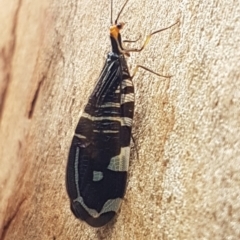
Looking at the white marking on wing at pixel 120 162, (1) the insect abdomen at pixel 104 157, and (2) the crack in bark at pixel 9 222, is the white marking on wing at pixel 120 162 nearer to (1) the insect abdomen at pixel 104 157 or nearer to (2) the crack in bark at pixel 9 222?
(1) the insect abdomen at pixel 104 157

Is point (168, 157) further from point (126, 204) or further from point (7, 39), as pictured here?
point (7, 39)

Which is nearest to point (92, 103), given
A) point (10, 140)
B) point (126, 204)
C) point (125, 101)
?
point (125, 101)

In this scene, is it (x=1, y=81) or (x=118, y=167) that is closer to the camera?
(x=118, y=167)

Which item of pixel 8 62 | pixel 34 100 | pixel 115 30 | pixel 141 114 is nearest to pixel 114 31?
pixel 115 30

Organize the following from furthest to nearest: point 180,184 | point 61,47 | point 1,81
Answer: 1. point 1,81
2. point 61,47
3. point 180,184

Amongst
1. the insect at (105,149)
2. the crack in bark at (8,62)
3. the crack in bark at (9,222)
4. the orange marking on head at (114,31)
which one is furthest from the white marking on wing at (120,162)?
the crack in bark at (8,62)

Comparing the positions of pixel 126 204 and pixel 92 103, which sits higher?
pixel 92 103

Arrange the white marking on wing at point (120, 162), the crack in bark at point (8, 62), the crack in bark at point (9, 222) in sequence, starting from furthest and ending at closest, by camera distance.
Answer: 1. the crack in bark at point (8, 62)
2. the crack in bark at point (9, 222)
3. the white marking on wing at point (120, 162)
